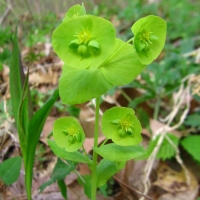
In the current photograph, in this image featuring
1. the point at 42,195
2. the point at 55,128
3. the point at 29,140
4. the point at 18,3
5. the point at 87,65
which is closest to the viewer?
the point at 87,65

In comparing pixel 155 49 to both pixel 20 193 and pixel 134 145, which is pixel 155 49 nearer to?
pixel 134 145

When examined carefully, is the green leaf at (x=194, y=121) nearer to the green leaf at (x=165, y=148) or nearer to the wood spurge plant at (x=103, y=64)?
the green leaf at (x=165, y=148)

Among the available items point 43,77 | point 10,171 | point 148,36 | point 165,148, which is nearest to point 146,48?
point 148,36

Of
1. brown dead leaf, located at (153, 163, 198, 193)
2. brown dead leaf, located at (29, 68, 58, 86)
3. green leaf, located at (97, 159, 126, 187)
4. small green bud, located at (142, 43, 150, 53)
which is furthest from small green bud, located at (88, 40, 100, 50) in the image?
brown dead leaf, located at (29, 68, 58, 86)

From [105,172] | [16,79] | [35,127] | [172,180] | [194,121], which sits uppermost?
[16,79]

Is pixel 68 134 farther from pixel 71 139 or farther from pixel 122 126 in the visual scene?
pixel 122 126

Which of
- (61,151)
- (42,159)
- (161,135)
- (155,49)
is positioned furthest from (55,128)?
(161,135)
